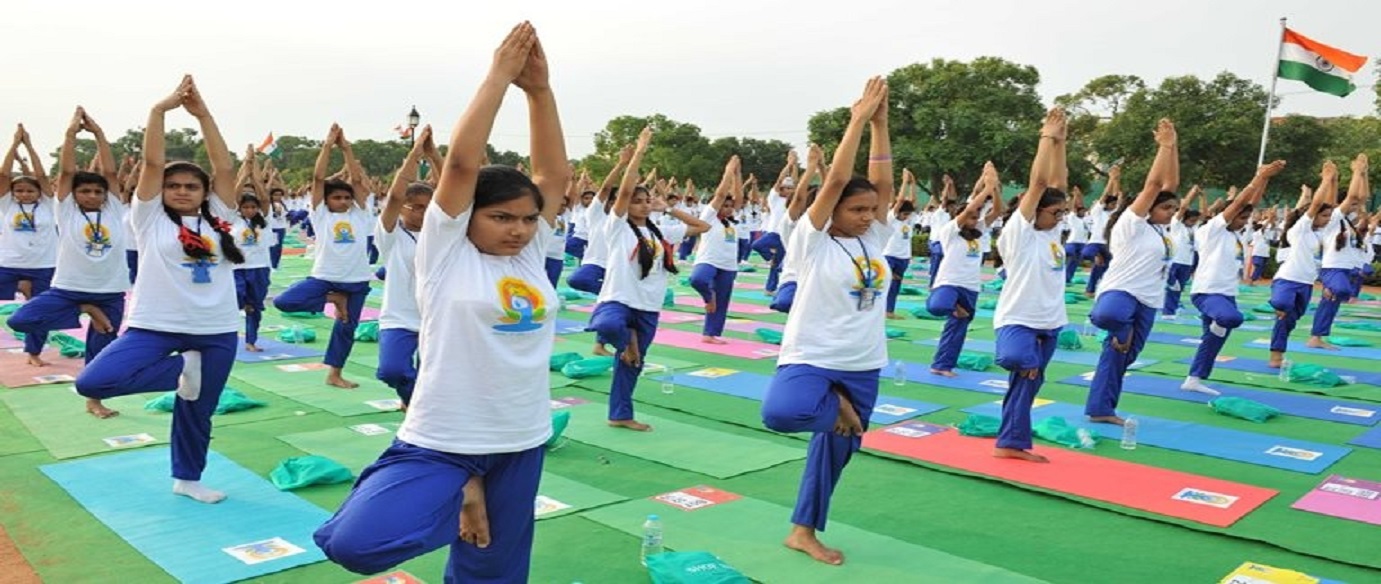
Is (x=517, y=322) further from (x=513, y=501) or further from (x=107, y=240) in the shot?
(x=107, y=240)

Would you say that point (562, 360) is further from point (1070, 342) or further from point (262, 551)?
point (1070, 342)

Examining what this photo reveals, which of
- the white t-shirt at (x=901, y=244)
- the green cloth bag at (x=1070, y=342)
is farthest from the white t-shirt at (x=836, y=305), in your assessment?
the white t-shirt at (x=901, y=244)

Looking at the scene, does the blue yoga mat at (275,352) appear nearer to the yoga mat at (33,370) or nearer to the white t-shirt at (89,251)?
the yoga mat at (33,370)

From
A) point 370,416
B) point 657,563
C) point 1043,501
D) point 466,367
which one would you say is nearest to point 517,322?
point 466,367

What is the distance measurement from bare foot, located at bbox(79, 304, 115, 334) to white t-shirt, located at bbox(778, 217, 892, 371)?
6029 mm

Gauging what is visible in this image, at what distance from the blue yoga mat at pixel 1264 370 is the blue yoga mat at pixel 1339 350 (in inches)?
53.7

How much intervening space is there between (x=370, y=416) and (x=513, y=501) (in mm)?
4966

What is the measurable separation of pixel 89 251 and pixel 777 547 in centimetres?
613

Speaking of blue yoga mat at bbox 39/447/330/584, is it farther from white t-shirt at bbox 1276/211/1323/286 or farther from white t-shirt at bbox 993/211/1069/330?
white t-shirt at bbox 1276/211/1323/286

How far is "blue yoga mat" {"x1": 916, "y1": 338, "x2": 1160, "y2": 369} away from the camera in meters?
11.3

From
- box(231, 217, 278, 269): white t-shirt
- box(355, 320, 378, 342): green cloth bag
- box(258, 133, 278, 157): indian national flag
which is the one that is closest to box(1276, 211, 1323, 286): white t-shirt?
box(355, 320, 378, 342): green cloth bag

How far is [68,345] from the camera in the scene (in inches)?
393

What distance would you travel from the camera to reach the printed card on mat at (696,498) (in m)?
5.66

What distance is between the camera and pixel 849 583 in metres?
4.53
